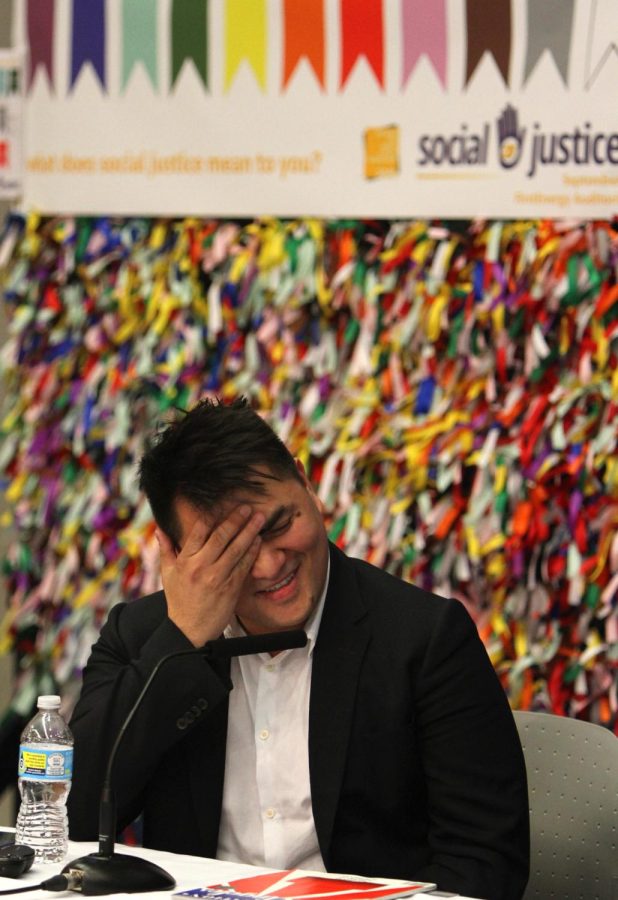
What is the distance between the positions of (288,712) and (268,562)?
238 mm

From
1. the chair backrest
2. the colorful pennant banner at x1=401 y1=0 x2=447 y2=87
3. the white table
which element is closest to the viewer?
the white table

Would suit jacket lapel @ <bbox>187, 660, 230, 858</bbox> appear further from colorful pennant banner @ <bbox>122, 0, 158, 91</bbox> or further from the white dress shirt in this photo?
colorful pennant banner @ <bbox>122, 0, 158, 91</bbox>

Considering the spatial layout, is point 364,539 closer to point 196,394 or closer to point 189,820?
point 196,394

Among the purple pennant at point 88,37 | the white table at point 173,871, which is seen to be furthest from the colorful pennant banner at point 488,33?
the white table at point 173,871

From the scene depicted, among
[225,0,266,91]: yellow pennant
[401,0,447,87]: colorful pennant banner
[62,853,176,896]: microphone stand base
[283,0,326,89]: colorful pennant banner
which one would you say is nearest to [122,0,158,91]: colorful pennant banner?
[225,0,266,91]: yellow pennant

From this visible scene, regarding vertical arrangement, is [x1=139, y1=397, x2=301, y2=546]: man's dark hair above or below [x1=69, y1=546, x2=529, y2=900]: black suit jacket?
above

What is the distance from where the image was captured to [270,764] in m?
2.15

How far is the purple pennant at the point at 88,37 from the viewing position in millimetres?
3492

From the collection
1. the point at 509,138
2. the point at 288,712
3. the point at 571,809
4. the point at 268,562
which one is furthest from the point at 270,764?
the point at 509,138

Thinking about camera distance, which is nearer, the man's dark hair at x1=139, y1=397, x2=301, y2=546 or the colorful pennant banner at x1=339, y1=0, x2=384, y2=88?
the man's dark hair at x1=139, y1=397, x2=301, y2=546

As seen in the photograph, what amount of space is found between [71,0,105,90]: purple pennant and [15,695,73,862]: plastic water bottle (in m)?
1.87

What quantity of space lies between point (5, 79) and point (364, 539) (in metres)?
1.44

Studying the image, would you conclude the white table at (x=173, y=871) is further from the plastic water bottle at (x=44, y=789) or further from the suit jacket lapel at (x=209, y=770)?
the suit jacket lapel at (x=209, y=770)

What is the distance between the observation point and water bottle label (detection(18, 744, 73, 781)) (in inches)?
78.7
